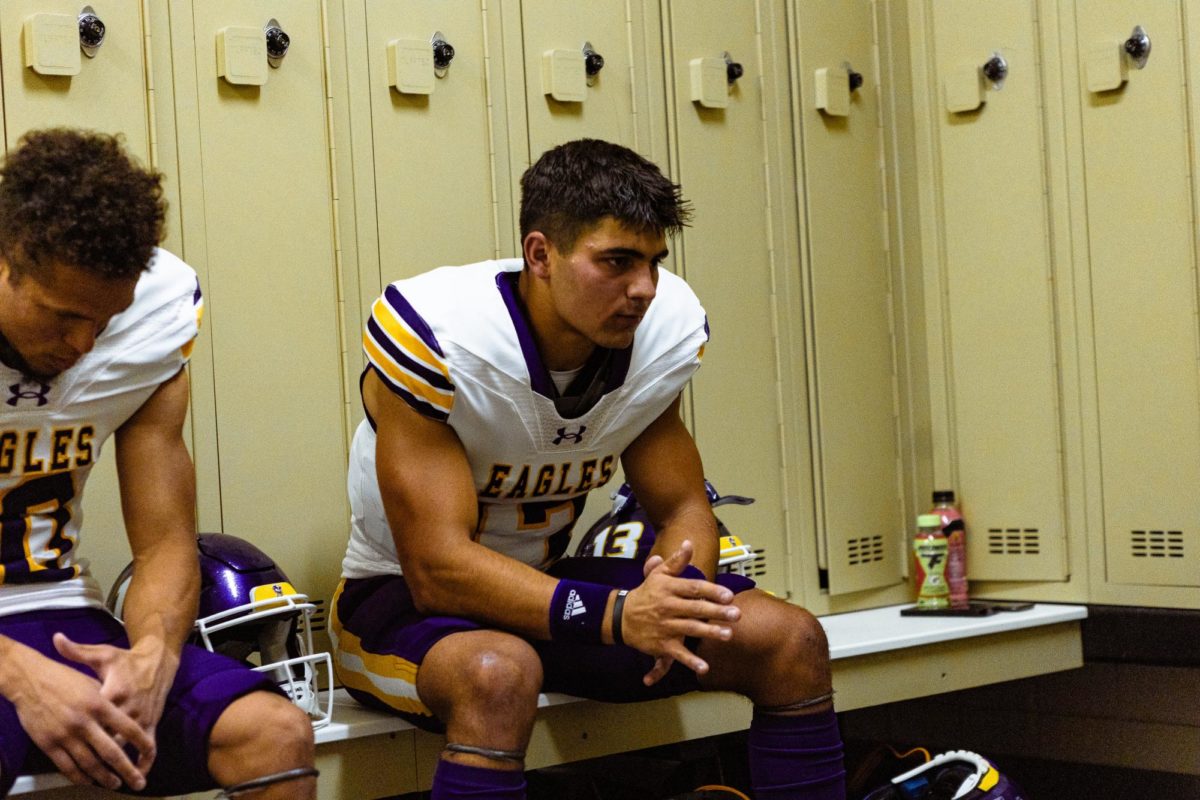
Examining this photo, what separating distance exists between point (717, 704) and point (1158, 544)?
1080 millimetres

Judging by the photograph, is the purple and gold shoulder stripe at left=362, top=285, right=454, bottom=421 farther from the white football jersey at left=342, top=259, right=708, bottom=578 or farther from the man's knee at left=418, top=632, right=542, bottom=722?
the man's knee at left=418, top=632, right=542, bottom=722

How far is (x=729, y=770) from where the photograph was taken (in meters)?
2.73

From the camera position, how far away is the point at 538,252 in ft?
6.54

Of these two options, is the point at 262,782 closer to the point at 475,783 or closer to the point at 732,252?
the point at 475,783

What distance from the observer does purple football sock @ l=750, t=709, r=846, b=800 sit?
74.4 inches

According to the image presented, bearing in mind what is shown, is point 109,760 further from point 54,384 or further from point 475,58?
point 475,58

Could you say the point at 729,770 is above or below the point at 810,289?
below

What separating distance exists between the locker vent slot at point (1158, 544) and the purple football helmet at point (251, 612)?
1728 mm

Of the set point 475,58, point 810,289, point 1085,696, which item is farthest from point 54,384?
point 1085,696

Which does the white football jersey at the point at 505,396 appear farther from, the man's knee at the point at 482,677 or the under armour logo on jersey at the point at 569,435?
the man's knee at the point at 482,677

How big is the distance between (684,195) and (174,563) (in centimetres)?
151

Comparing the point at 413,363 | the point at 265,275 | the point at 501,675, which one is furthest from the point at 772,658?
the point at 265,275

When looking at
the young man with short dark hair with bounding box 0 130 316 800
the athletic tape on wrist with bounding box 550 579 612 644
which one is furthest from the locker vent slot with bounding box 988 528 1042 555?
the young man with short dark hair with bounding box 0 130 316 800

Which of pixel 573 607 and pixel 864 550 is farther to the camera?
pixel 864 550
